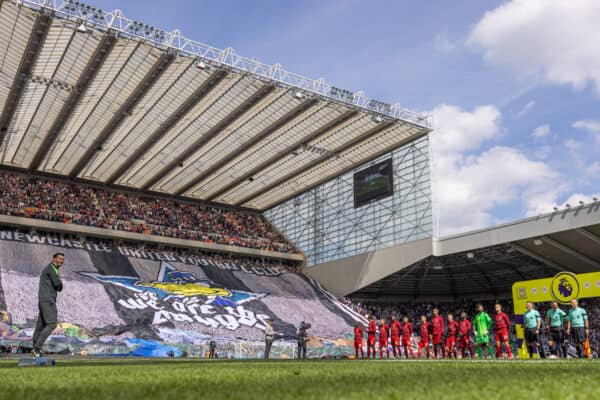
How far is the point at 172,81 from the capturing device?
33562 mm

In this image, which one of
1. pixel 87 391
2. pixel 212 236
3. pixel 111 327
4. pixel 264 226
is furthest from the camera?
pixel 264 226

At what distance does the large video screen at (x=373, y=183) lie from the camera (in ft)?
145

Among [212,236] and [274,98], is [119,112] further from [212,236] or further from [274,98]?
[212,236]

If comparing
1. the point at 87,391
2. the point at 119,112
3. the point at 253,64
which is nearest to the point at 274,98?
the point at 253,64

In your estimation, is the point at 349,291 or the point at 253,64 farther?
the point at 349,291

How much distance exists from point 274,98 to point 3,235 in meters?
22.1

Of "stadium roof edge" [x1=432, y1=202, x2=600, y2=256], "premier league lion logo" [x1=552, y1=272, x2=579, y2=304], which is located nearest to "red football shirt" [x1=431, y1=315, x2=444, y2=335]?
"premier league lion logo" [x1=552, y1=272, x2=579, y2=304]

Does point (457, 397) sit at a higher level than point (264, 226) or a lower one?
lower

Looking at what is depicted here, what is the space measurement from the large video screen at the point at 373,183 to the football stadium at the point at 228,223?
0.72ft

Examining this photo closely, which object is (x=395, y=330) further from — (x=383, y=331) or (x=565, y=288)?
(x=565, y=288)

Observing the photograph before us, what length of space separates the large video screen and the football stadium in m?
0.22

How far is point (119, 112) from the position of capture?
121 feet

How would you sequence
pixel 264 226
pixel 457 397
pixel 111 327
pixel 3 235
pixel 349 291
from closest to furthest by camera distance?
pixel 457 397 < pixel 111 327 < pixel 3 235 < pixel 349 291 < pixel 264 226

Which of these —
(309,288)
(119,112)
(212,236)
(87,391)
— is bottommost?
(87,391)
